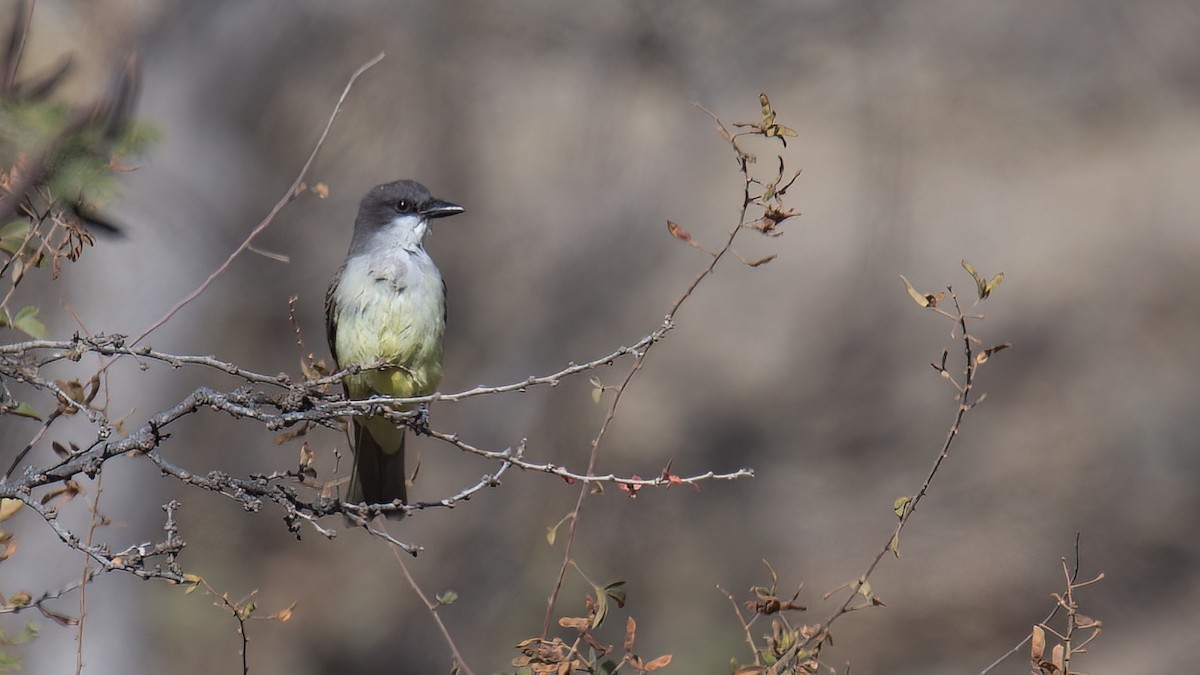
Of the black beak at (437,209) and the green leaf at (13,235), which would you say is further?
the black beak at (437,209)

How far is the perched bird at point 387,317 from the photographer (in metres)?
4.58

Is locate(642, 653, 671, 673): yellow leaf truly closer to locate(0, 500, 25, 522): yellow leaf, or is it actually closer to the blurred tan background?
locate(0, 500, 25, 522): yellow leaf

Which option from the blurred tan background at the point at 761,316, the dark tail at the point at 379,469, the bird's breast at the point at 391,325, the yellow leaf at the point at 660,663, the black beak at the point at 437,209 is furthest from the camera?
the blurred tan background at the point at 761,316

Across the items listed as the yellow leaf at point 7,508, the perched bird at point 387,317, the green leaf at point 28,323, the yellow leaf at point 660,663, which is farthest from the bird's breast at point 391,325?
the yellow leaf at point 660,663

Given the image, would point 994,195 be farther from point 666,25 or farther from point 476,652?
point 476,652

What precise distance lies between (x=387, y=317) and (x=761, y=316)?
24.2ft

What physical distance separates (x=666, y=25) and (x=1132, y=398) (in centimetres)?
492

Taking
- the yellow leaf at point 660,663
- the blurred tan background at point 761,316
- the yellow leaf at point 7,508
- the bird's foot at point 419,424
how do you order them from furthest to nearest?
the blurred tan background at point 761,316, the bird's foot at point 419,424, the yellow leaf at point 7,508, the yellow leaf at point 660,663

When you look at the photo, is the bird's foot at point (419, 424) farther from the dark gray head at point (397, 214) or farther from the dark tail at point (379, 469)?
the dark gray head at point (397, 214)

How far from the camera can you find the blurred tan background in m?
9.81

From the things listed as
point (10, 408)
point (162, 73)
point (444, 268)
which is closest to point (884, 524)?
point (444, 268)

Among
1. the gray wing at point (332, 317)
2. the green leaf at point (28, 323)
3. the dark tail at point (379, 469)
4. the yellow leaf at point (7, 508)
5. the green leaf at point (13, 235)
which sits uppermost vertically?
the gray wing at point (332, 317)

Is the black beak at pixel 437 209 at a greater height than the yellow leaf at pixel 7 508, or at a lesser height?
greater

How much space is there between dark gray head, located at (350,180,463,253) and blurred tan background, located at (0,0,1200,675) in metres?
3.65
